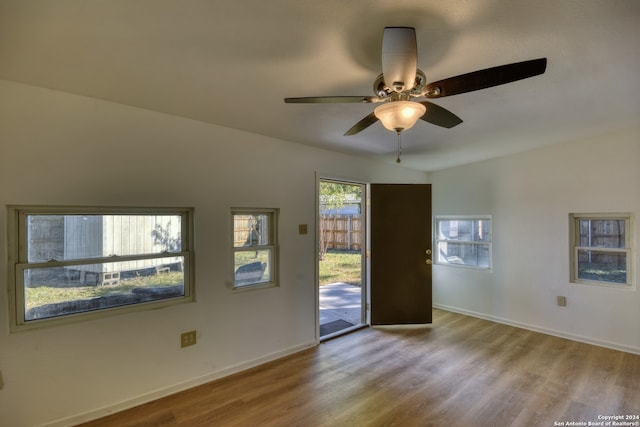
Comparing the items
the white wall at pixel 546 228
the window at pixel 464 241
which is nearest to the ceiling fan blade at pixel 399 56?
the white wall at pixel 546 228

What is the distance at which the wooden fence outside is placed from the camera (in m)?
8.52

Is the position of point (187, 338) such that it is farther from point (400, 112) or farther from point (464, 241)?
point (464, 241)

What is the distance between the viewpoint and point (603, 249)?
11.4 feet

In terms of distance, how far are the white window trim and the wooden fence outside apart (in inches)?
203

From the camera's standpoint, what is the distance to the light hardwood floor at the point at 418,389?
217 centimetres

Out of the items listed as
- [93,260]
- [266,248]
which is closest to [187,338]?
[93,260]

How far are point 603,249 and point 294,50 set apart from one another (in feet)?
13.2

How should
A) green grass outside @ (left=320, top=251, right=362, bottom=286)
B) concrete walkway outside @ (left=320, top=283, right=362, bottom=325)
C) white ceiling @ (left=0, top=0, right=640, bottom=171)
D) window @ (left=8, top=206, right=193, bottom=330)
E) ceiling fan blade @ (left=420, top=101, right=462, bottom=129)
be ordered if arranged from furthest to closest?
green grass outside @ (left=320, top=251, right=362, bottom=286) < concrete walkway outside @ (left=320, top=283, right=362, bottom=325) < window @ (left=8, top=206, right=193, bottom=330) < ceiling fan blade @ (left=420, top=101, right=462, bottom=129) < white ceiling @ (left=0, top=0, right=640, bottom=171)

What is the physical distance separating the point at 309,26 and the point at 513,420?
9.17 ft

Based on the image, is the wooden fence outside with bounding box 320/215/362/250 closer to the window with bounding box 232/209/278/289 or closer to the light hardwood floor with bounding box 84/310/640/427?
the light hardwood floor with bounding box 84/310/640/427

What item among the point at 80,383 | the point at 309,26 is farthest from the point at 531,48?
the point at 80,383

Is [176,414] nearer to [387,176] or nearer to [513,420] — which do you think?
[513,420]

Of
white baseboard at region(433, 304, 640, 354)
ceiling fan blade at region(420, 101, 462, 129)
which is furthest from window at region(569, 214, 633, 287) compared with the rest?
ceiling fan blade at region(420, 101, 462, 129)

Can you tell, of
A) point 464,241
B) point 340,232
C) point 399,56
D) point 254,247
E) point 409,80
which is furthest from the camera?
point 340,232
